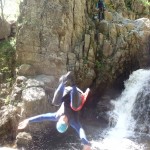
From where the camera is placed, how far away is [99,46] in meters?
15.7

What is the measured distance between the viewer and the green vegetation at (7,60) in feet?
48.8

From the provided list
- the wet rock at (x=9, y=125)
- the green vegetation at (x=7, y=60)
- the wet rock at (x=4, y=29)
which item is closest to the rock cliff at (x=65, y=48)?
the wet rock at (x=9, y=125)

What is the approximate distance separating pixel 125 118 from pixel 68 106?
296 inches

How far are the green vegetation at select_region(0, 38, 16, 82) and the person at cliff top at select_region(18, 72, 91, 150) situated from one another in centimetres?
715

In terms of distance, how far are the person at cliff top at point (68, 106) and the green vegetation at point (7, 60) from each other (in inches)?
281

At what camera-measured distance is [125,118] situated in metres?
14.9

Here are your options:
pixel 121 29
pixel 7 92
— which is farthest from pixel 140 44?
pixel 7 92

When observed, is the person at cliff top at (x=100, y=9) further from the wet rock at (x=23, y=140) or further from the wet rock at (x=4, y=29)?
the wet rock at (x=23, y=140)

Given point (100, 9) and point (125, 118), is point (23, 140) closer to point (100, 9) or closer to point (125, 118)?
point (125, 118)

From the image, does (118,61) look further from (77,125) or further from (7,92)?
(77,125)

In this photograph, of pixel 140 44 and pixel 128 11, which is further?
pixel 128 11

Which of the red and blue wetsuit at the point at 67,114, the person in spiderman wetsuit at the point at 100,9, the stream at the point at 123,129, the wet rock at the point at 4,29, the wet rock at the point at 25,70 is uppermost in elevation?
the person in spiderman wetsuit at the point at 100,9

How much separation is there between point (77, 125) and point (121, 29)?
375 inches

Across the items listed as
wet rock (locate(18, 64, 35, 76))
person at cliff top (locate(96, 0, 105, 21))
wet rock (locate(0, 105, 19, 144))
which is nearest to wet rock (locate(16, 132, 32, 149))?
wet rock (locate(0, 105, 19, 144))
